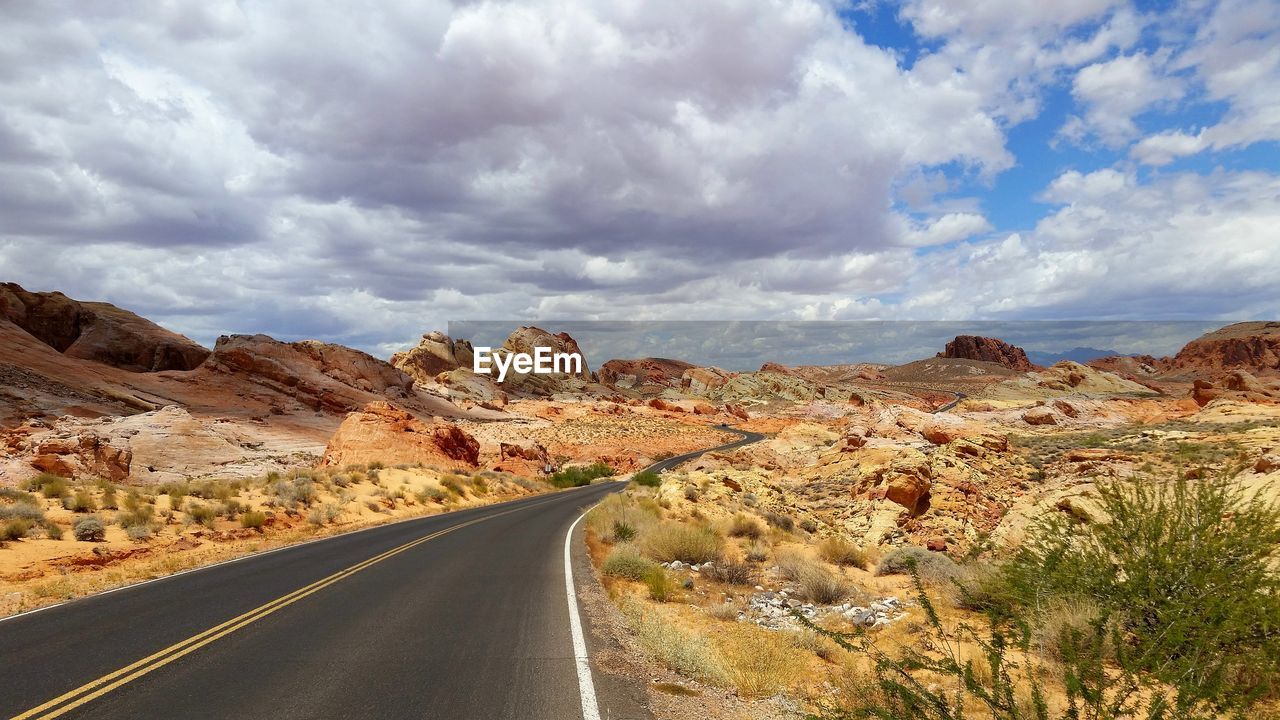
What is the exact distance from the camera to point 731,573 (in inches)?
536

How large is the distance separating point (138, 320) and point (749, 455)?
2869 inches

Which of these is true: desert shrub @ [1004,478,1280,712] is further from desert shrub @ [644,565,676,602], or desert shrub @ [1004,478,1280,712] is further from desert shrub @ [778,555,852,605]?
desert shrub @ [644,565,676,602]

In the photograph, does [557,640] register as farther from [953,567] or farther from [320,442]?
[320,442]

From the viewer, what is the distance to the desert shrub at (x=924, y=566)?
11.9 meters

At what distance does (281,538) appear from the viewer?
2005 cm

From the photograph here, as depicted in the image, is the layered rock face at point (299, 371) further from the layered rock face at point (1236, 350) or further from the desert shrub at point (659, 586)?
the layered rock face at point (1236, 350)

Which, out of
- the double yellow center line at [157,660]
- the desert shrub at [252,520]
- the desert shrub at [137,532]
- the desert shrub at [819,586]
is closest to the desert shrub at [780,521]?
the desert shrub at [819,586]

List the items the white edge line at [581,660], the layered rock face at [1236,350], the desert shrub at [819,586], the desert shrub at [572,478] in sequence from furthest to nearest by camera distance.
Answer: the layered rock face at [1236,350] → the desert shrub at [572,478] → the desert shrub at [819,586] → the white edge line at [581,660]

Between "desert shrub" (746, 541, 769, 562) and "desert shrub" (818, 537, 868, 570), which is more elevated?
"desert shrub" (746, 541, 769, 562)

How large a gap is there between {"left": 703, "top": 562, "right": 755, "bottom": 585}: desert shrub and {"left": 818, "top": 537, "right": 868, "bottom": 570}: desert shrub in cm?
258

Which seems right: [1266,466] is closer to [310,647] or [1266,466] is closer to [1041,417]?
[310,647]

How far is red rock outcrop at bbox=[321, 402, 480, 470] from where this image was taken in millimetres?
41625

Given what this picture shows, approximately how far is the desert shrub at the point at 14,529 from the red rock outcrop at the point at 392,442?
23876 millimetres

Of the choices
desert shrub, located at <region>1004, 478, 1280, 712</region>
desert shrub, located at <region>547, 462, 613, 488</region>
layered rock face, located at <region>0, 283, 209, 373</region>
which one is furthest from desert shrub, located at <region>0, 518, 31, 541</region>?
layered rock face, located at <region>0, 283, 209, 373</region>
